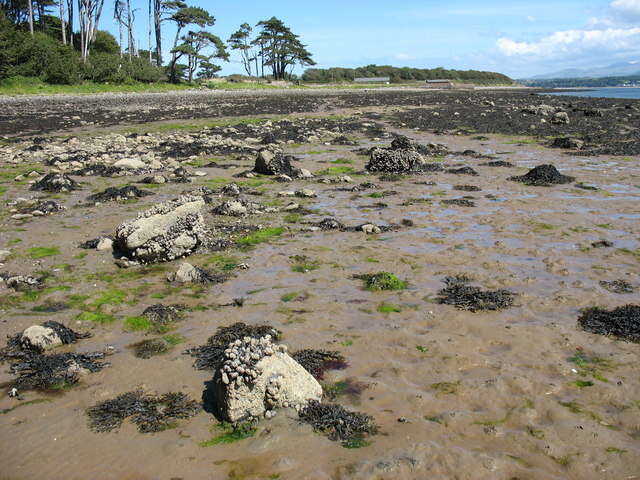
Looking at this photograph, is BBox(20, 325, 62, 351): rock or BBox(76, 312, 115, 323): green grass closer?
BBox(20, 325, 62, 351): rock

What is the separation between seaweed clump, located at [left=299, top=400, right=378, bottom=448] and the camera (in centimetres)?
397

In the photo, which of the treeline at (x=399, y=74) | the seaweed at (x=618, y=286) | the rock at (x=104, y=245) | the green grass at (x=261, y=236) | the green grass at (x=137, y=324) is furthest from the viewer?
the treeline at (x=399, y=74)

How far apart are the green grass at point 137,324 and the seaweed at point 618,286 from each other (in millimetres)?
6013

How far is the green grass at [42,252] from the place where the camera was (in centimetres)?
805

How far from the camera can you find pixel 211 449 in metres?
3.86

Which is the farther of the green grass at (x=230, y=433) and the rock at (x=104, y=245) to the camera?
the rock at (x=104, y=245)

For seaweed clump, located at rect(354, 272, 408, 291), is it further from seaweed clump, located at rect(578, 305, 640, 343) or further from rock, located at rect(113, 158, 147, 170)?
rock, located at rect(113, 158, 147, 170)

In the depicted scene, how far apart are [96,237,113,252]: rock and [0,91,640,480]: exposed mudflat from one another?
0.13 meters

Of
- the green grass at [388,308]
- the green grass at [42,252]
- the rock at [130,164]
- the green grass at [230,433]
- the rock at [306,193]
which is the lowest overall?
the green grass at [230,433]

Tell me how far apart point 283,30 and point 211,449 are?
104m

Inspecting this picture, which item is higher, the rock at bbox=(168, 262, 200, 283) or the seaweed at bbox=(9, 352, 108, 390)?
the rock at bbox=(168, 262, 200, 283)

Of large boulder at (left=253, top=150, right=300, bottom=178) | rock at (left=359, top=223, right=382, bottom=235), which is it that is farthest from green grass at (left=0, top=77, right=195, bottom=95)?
rock at (left=359, top=223, right=382, bottom=235)

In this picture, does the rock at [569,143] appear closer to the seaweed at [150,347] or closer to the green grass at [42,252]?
the green grass at [42,252]

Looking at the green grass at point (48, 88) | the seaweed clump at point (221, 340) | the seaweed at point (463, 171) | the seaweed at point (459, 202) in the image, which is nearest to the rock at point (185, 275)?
the seaweed clump at point (221, 340)
